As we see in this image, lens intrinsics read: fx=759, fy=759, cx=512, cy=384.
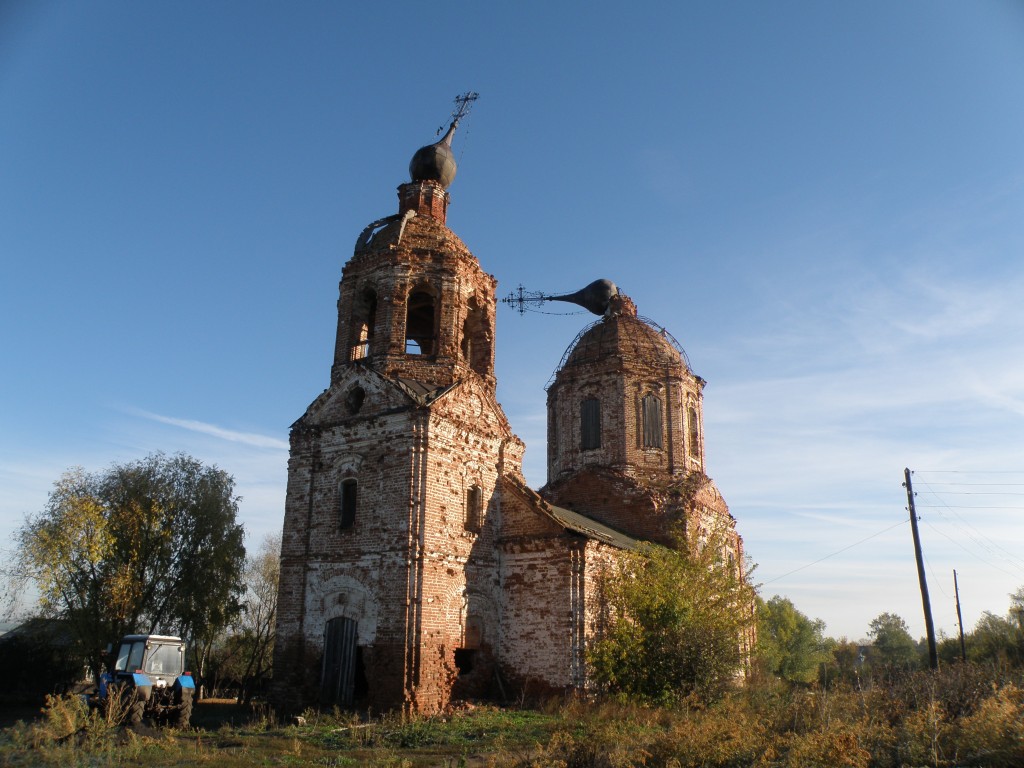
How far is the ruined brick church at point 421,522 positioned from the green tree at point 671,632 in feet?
3.12

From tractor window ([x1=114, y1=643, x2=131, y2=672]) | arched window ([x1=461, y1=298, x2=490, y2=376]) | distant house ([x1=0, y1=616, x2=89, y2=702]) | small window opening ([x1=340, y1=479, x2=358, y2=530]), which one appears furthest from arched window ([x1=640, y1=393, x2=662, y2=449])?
distant house ([x1=0, y1=616, x2=89, y2=702])

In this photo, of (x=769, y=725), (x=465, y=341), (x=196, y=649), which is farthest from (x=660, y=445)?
(x=196, y=649)

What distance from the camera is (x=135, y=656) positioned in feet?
46.2

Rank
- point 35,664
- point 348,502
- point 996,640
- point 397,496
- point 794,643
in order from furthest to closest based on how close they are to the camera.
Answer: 1. point 794,643
2. point 996,640
3. point 35,664
4. point 348,502
5. point 397,496

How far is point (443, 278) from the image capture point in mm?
17984

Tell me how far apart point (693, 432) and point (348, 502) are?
1283 cm

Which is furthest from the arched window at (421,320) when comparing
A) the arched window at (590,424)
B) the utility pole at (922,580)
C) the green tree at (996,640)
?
the green tree at (996,640)

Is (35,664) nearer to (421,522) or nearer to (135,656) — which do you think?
(135,656)

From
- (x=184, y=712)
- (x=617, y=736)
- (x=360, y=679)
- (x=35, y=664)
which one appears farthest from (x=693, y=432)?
(x=35, y=664)

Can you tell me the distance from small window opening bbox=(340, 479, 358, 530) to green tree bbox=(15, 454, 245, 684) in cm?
776

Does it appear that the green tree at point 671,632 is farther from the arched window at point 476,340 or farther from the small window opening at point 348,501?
the arched window at point 476,340

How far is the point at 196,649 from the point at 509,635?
11638 mm

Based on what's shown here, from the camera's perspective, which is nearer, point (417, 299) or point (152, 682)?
point (152, 682)

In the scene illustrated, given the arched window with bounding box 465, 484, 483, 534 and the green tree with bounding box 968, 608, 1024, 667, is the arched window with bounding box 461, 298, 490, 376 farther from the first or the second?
the green tree with bounding box 968, 608, 1024, 667
